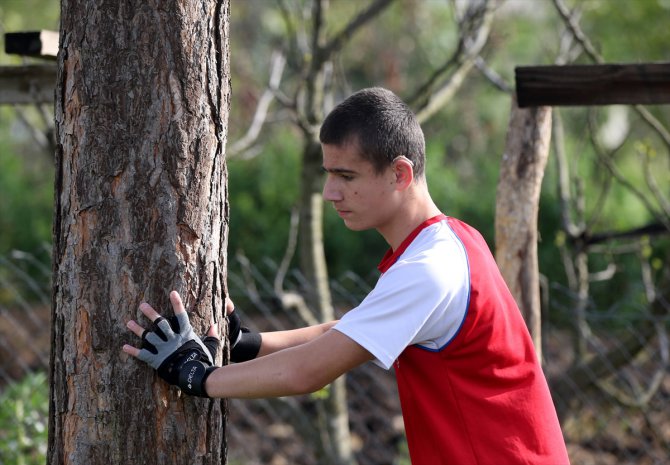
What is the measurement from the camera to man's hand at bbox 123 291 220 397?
208 centimetres

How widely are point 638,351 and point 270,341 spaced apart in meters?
2.93

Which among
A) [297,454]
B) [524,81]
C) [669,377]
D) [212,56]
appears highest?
[524,81]

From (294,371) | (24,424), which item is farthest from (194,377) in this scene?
Answer: (24,424)

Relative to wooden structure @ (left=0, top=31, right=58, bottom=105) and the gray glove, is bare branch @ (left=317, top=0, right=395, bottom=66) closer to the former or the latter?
wooden structure @ (left=0, top=31, right=58, bottom=105)

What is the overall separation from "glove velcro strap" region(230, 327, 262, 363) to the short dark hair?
686 mm

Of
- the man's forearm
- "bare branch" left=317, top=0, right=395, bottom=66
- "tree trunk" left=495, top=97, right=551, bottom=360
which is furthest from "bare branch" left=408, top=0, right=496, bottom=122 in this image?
the man's forearm

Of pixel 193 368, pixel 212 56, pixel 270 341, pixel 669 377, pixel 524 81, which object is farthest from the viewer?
pixel 669 377

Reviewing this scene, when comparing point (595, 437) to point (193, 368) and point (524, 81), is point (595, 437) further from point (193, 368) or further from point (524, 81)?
point (193, 368)

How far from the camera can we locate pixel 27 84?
384cm

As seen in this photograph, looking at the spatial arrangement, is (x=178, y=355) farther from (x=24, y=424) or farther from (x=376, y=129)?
(x=24, y=424)

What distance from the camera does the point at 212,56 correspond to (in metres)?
2.24

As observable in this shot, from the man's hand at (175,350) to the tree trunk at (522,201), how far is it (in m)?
1.63

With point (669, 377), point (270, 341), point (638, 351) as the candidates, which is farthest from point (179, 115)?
point (669, 377)

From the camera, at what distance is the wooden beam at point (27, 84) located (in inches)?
149
